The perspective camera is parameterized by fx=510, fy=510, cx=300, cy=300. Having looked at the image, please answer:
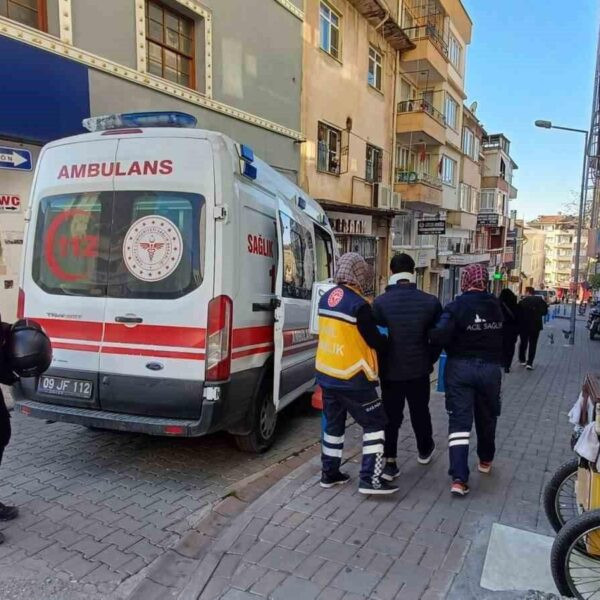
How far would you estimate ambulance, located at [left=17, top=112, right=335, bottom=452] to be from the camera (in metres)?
3.85

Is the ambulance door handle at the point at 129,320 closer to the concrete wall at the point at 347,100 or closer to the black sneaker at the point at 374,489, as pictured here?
the black sneaker at the point at 374,489

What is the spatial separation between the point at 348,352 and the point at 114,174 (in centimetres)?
230

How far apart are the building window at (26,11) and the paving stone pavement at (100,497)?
5.25 meters

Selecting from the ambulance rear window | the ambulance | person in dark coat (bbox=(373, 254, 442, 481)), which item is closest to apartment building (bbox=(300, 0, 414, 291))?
the ambulance

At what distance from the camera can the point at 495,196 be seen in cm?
3916

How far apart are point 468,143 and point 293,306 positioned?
97.6 feet

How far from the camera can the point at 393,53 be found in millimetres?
18906

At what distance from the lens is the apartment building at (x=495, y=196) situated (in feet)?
128

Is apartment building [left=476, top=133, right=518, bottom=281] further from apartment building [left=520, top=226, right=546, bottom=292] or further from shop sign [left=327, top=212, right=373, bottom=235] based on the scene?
apartment building [left=520, top=226, right=546, bottom=292]

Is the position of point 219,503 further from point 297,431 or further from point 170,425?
point 297,431

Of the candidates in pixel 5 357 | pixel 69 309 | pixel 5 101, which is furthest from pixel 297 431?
pixel 5 101

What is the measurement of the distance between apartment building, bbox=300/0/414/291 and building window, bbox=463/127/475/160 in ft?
41.7

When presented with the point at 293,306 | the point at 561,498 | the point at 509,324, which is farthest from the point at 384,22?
the point at 561,498

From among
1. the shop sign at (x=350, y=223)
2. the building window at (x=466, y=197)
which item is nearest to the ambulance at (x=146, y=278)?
the shop sign at (x=350, y=223)
